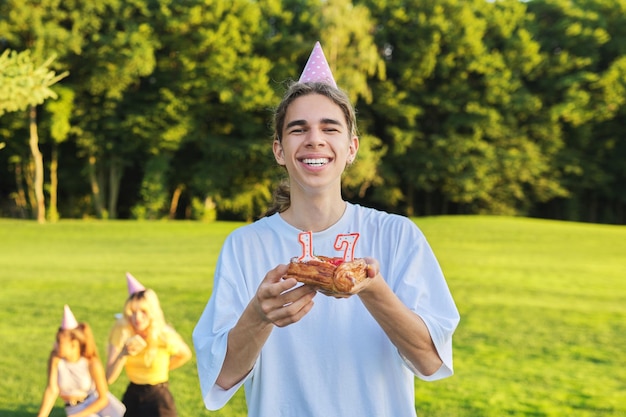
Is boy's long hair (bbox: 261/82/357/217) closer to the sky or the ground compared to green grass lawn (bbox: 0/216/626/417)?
closer to the sky

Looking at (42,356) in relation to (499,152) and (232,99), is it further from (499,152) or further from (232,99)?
(499,152)

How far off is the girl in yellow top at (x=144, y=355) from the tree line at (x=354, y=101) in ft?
92.4

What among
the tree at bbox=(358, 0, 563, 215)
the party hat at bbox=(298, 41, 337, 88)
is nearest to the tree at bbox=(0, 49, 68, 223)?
the party hat at bbox=(298, 41, 337, 88)

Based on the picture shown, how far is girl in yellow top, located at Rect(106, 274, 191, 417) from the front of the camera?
4.80 m

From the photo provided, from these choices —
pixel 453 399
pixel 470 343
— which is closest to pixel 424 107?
pixel 470 343

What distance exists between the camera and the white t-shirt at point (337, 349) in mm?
1929

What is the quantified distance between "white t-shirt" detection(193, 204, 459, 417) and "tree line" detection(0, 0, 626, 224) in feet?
102

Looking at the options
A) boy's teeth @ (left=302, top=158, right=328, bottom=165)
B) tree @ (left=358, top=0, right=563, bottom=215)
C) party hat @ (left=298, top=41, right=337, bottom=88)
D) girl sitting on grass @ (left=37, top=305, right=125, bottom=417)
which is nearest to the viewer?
boy's teeth @ (left=302, top=158, right=328, bottom=165)

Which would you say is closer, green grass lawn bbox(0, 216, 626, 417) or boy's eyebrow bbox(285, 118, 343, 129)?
boy's eyebrow bbox(285, 118, 343, 129)

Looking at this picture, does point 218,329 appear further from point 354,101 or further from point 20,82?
point 354,101

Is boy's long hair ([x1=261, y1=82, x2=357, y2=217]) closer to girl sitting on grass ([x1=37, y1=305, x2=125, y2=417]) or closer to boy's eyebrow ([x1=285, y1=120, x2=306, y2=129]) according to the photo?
boy's eyebrow ([x1=285, y1=120, x2=306, y2=129])

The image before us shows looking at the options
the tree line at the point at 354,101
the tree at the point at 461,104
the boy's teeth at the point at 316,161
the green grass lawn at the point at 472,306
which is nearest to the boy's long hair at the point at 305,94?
the boy's teeth at the point at 316,161

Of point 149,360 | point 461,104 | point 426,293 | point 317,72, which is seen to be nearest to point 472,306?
point 149,360

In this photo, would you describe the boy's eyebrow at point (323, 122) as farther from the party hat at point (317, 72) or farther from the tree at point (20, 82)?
the tree at point (20, 82)
